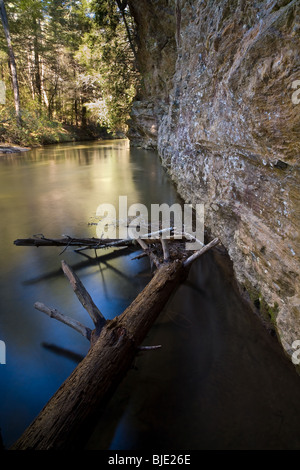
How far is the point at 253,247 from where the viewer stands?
3.25 m

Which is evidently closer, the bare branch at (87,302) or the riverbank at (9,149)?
the bare branch at (87,302)

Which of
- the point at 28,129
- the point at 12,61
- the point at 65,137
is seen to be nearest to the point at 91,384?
the point at 28,129

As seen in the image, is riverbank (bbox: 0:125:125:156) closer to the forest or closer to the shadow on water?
the forest

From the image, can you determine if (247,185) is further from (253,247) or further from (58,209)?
(58,209)

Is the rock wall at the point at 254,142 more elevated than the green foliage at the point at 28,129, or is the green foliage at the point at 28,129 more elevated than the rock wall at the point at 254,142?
the green foliage at the point at 28,129

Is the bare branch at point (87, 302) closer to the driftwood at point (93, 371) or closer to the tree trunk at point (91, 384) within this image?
the driftwood at point (93, 371)

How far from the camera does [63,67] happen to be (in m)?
30.0

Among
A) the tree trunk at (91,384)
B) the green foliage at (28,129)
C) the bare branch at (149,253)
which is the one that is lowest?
the tree trunk at (91,384)

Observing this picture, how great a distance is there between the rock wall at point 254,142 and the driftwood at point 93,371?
4.26 feet

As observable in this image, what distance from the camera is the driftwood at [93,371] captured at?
6.12 feet

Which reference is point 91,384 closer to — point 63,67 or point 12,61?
point 12,61

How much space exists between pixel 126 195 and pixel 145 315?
21.6 feet

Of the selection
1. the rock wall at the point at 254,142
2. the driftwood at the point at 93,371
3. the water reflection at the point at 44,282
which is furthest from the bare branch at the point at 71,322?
the rock wall at the point at 254,142
